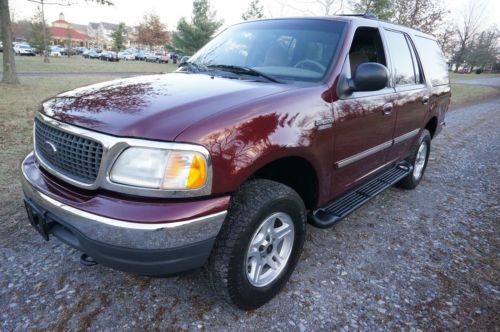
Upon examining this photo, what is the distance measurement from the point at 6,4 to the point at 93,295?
1372 centimetres

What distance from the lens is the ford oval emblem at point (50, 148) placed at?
2085 millimetres

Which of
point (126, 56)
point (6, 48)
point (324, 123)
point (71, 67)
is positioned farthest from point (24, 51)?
point (324, 123)

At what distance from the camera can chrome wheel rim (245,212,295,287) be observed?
2262mm

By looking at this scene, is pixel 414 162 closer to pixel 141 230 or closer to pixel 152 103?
pixel 152 103

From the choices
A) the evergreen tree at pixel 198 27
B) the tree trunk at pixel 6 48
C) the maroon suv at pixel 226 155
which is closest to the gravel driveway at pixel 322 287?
the maroon suv at pixel 226 155

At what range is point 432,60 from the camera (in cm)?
462

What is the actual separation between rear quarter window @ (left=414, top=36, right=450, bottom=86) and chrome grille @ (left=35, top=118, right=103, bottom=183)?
3849 millimetres

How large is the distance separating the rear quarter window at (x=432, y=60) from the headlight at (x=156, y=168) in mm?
3569

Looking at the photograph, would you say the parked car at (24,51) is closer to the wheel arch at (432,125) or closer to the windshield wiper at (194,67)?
the windshield wiper at (194,67)

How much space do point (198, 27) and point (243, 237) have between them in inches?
1468

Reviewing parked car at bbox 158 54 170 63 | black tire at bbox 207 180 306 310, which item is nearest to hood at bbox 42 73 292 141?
black tire at bbox 207 180 306 310

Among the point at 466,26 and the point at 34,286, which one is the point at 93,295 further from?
the point at 466,26

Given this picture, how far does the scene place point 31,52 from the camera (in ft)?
145

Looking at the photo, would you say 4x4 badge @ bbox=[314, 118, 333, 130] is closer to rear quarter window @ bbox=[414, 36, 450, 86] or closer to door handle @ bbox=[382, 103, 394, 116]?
door handle @ bbox=[382, 103, 394, 116]
